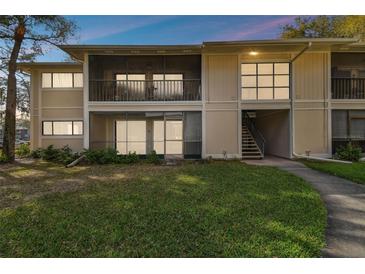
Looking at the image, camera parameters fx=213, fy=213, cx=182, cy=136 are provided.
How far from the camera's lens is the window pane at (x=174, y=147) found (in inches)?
456

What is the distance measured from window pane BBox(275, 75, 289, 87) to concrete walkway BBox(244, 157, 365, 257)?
17.0ft

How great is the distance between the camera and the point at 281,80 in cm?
1092

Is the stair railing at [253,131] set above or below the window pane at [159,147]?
above

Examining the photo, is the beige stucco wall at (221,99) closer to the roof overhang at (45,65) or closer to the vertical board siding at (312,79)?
the vertical board siding at (312,79)

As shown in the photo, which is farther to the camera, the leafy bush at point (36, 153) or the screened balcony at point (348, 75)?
the leafy bush at point (36, 153)

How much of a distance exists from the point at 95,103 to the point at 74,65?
3.59 meters

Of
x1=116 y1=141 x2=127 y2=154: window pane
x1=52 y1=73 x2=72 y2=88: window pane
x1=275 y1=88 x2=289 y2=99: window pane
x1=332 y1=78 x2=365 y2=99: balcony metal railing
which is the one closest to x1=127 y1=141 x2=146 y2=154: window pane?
x1=116 y1=141 x2=127 y2=154: window pane

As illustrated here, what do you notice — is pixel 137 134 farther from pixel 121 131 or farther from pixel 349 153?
pixel 349 153

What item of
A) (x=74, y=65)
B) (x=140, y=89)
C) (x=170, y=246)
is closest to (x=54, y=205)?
(x=170, y=246)

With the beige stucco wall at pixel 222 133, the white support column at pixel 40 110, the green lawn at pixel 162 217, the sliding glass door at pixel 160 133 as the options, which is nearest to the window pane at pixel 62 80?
the white support column at pixel 40 110

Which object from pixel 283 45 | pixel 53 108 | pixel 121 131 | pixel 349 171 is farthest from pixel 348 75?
pixel 53 108

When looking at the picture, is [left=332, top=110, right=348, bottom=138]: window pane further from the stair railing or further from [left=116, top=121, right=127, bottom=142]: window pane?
[left=116, top=121, right=127, bottom=142]: window pane

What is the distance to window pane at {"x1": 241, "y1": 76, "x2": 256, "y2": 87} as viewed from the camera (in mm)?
10992

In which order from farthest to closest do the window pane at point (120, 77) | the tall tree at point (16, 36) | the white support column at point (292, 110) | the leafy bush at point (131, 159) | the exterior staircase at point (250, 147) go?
1. the window pane at point (120, 77)
2. the exterior staircase at point (250, 147)
3. the white support column at point (292, 110)
4. the tall tree at point (16, 36)
5. the leafy bush at point (131, 159)
